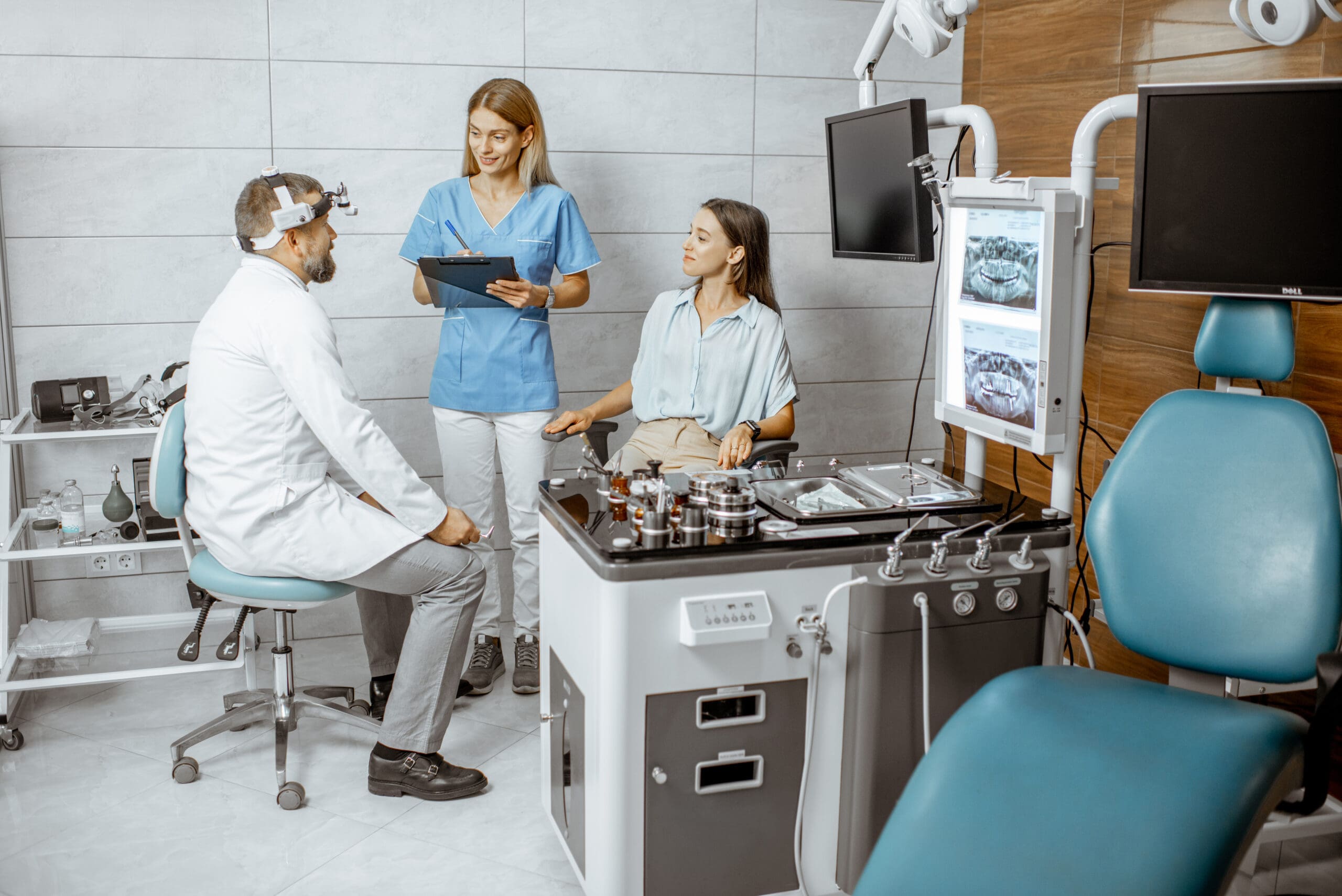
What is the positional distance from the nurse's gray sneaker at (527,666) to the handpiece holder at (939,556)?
1.55m

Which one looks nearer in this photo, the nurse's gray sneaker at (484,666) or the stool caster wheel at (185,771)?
the stool caster wheel at (185,771)

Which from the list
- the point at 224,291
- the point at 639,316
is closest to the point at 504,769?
the point at 224,291

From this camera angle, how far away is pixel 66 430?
311 cm

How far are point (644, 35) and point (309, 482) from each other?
2019 millimetres

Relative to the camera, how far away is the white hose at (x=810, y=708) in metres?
2.06

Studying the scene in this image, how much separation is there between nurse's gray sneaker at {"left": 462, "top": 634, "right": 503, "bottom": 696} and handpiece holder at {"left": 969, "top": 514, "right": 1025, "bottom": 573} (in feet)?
5.76

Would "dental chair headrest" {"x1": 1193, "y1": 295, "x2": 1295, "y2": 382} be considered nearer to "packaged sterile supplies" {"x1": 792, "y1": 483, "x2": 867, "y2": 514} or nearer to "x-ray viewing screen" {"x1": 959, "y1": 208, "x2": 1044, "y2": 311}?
"x-ray viewing screen" {"x1": 959, "y1": 208, "x2": 1044, "y2": 311}

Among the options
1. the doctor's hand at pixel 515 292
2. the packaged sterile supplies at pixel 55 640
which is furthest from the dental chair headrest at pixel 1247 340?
the packaged sterile supplies at pixel 55 640

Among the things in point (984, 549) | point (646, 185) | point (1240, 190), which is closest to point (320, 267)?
point (646, 185)

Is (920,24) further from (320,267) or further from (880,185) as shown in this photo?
(320,267)

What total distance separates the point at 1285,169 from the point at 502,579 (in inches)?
110

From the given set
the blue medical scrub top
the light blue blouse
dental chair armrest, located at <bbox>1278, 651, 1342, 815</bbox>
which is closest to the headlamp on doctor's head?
the blue medical scrub top

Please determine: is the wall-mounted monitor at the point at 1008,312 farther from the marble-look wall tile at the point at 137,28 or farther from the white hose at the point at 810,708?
the marble-look wall tile at the point at 137,28

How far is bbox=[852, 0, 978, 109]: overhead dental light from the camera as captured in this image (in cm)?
245
